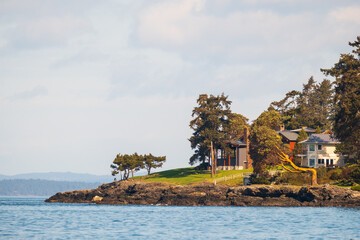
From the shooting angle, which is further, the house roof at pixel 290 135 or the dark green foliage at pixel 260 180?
the house roof at pixel 290 135

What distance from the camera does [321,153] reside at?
10388cm

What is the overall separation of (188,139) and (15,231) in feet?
265

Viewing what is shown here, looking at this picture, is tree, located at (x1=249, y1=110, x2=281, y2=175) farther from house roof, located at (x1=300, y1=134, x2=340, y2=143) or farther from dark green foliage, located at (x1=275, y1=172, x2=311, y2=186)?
house roof, located at (x1=300, y1=134, x2=340, y2=143)

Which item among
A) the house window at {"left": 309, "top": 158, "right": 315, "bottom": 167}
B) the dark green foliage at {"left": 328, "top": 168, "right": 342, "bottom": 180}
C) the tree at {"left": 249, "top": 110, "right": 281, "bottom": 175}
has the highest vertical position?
the tree at {"left": 249, "top": 110, "right": 281, "bottom": 175}

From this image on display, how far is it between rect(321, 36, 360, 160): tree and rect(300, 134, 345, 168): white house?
6.86 meters

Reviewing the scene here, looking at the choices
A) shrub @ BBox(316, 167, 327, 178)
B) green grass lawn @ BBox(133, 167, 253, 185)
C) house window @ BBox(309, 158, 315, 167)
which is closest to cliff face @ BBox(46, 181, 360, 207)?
green grass lawn @ BBox(133, 167, 253, 185)

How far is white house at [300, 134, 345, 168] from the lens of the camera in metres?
103

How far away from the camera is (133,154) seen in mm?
Answer: 129625

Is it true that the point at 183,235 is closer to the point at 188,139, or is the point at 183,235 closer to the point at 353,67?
the point at 353,67

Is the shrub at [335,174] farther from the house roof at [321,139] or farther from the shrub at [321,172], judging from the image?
the house roof at [321,139]

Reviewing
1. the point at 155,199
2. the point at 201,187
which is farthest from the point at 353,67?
the point at 155,199

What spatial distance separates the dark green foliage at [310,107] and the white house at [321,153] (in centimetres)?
3313

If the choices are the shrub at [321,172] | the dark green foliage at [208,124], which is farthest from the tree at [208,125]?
the shrub at [321,172]

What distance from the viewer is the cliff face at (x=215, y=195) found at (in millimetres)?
79062
